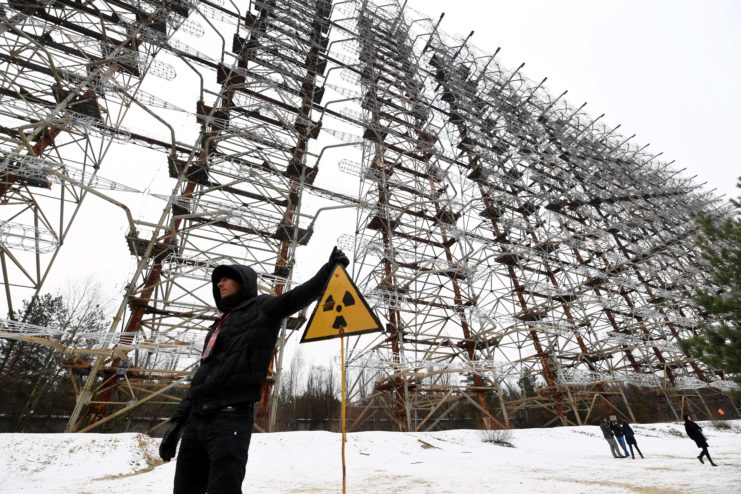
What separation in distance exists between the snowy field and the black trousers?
3.46 m

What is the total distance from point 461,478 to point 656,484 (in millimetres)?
2771

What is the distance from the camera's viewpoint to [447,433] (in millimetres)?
10305

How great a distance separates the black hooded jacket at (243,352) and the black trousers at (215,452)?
0.22ft

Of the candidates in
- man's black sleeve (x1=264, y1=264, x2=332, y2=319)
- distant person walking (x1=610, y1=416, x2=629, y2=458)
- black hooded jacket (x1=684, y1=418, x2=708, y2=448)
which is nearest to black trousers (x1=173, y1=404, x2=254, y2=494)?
man's black sleeve (x1=264, y1=264, x2=332, y2=319)

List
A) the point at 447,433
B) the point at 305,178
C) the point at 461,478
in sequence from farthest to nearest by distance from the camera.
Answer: the point at 305,178
the point at 447,433
the point at 461,478

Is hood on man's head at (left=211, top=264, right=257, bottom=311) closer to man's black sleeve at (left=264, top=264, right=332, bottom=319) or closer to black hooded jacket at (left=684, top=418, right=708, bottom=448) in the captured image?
man's black sleeve at (left=264, top=264, right=332, bottom=319)

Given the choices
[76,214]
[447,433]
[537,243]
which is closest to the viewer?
[76,214]

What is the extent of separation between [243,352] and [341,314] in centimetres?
98

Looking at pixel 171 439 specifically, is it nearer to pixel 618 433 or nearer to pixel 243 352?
pixel 243 352

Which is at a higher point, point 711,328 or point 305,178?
point 305,178

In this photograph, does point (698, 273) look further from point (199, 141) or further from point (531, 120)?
point (199, 141)

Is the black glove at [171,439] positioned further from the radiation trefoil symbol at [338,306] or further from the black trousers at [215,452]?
the radiation trefoil symbol at [338,306]

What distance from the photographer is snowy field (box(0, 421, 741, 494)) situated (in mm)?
4738

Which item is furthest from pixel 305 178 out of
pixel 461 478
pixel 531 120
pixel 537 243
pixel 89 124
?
pixel 531 120
